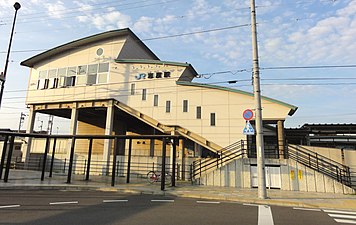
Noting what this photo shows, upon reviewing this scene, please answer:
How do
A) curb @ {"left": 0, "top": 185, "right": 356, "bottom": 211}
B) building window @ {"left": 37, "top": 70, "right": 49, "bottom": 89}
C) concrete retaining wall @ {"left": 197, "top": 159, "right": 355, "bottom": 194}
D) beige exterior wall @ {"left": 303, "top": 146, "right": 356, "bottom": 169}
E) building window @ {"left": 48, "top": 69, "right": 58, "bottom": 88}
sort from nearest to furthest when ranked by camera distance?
curb @ {"left": 0, "top": 185, "right": 356, "bottom": 211} < concrete retaining wall @ {"left": 197, "top": 159, "right": 355, "bottom": 194} < beige exterior wall @ {"left": 303, "top": 146, "right": 356, "bottom": 169} < building window @ {"left": 48, "top": 69, "right": 58, "bottom": 88} < building window @ {"left": 37, "top": 70, "right": 49, "bottom": 89}

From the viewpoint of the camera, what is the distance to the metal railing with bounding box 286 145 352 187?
1559cm


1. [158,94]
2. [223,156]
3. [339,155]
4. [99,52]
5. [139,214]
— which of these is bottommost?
[139,214]

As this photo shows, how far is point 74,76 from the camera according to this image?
1077 inches

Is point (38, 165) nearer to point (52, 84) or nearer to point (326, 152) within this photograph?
point (52, 84)

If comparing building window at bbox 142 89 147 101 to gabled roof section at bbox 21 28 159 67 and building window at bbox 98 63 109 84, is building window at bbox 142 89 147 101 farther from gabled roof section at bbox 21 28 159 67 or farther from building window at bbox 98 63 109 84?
gabled roof section at bbox 21 28 159 67

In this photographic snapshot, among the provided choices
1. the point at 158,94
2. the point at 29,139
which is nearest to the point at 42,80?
the point at 29,139

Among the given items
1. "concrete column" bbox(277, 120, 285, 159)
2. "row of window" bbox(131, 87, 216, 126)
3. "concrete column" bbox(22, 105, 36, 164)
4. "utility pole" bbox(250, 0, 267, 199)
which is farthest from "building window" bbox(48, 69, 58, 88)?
"concrete column" bbox(277, 120, 285, 159)

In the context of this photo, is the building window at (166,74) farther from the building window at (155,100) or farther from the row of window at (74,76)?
the row of window at (74,76)

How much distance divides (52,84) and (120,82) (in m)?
9.81

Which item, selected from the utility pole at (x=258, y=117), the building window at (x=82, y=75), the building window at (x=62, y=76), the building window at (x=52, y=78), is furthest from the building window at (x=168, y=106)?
the building window at (x=52, y=78)

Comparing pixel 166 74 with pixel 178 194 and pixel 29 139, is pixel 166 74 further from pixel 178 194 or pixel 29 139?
pixel 29 139

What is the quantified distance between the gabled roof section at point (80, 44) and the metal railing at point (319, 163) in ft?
66.7

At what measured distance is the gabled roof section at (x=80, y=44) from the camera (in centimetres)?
2619

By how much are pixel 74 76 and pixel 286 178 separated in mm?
24162
